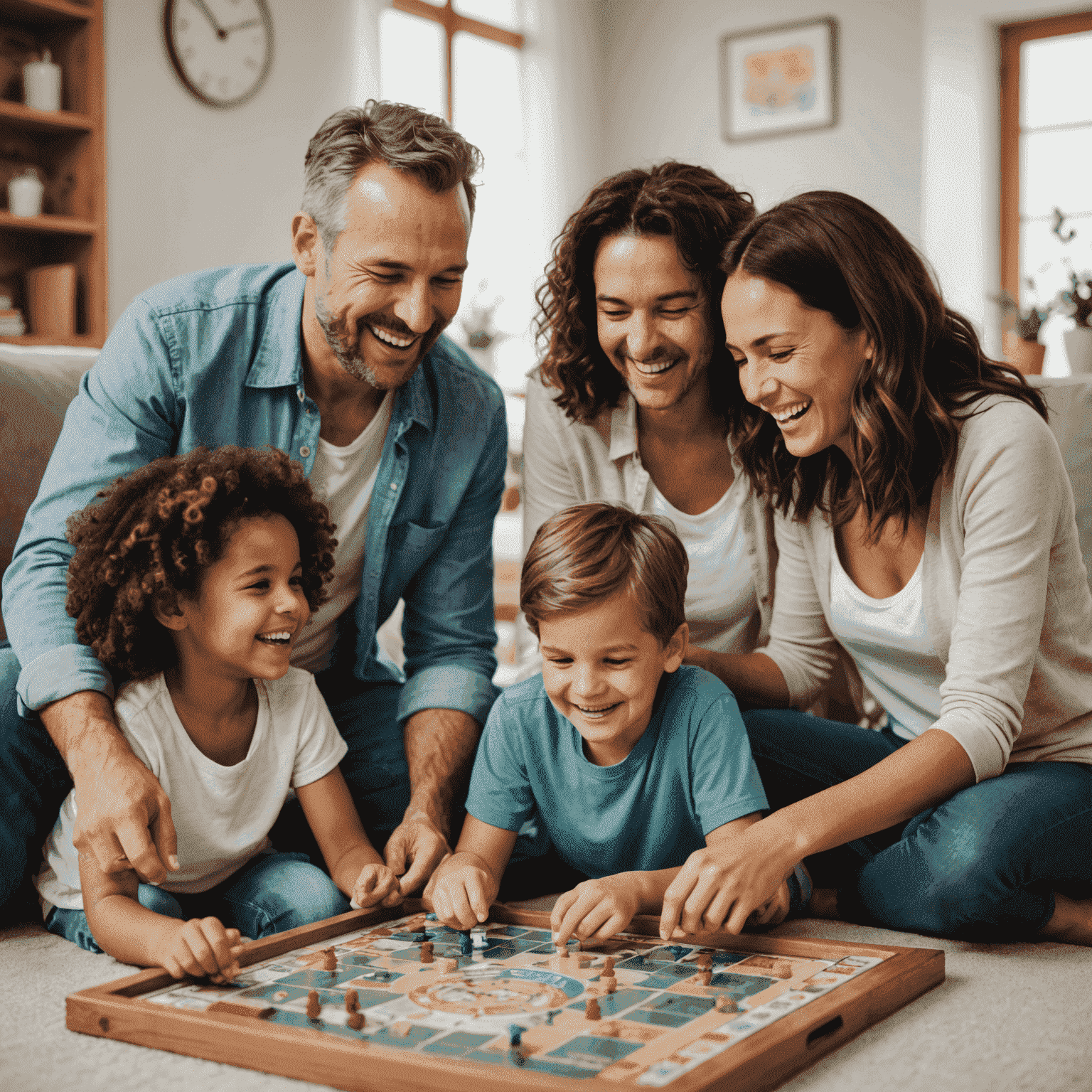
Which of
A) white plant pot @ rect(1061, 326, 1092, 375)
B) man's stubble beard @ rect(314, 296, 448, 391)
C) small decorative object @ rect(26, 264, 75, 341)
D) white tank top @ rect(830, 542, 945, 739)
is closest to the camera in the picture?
white tank top @ rect(830, 542, 945, 739)

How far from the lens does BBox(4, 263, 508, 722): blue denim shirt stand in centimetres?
165

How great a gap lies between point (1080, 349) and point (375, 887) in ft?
7.29

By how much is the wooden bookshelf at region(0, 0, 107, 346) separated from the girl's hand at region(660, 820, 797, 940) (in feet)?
10.6

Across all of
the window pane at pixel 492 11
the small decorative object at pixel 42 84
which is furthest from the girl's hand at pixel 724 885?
the window pane at pixel 492 11

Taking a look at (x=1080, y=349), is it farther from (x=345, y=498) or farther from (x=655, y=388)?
(x=345, y=498)

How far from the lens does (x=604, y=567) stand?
5.00 ft

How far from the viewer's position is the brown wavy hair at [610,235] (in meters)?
1.81

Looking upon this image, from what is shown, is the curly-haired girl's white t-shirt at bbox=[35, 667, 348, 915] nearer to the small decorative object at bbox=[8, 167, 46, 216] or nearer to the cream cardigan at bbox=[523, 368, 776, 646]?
the cream cardigan at bbox=[523, 368, 776, 646]

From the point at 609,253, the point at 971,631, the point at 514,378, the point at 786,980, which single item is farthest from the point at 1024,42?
the point at 786,980

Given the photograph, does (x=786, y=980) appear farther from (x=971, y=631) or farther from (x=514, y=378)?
(x=514, y=378)

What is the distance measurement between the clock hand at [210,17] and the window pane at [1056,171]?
3531 millimetres

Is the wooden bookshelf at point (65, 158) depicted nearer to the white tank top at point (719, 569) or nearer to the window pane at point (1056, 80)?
the white tank top at point (719, 569)

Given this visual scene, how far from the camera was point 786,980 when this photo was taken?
4.09 ft

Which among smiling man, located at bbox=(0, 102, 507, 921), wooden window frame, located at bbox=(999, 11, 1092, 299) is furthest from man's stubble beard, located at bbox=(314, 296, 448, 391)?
wooden window frame, located at bbox=(999, 11, 1092, 299)
